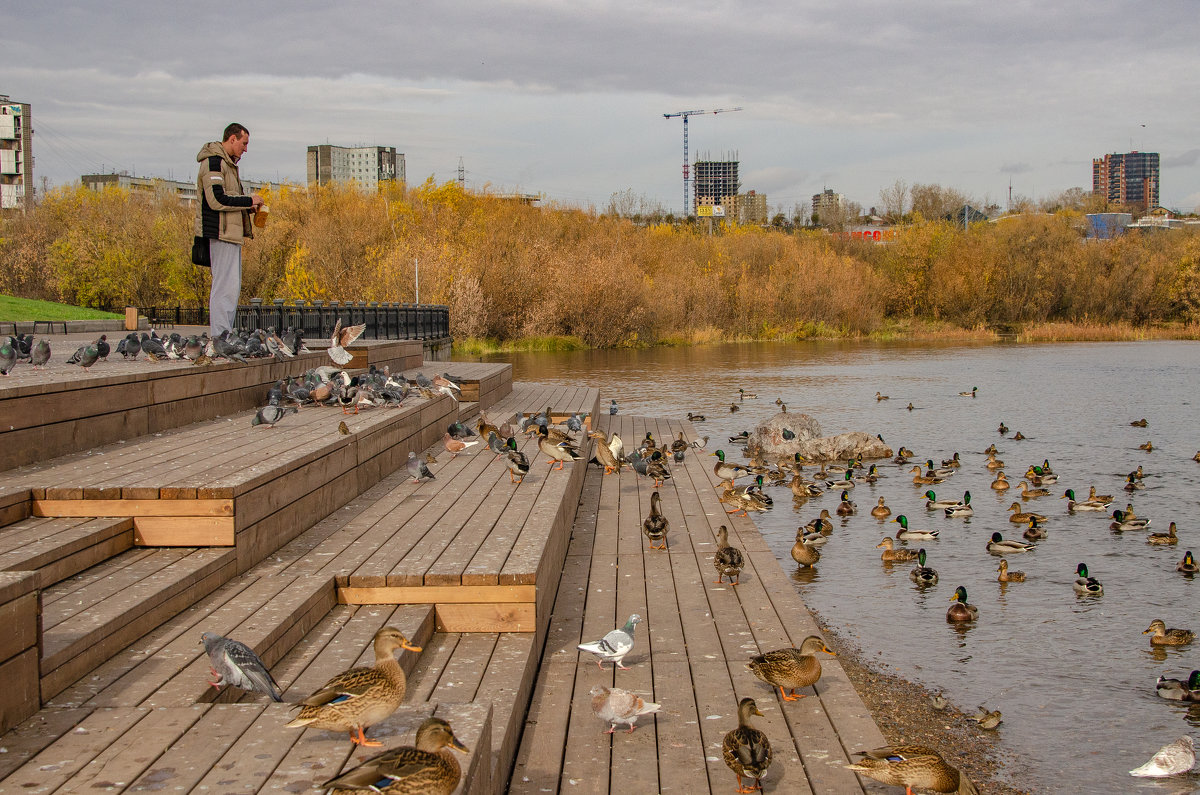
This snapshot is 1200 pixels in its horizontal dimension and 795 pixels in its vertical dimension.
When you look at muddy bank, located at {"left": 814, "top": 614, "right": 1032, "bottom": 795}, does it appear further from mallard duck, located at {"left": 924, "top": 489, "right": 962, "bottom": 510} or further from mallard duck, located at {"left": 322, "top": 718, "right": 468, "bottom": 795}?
mallard duck, located at {"left": 924, "top": 489, "right": 962, "bottom": 510}

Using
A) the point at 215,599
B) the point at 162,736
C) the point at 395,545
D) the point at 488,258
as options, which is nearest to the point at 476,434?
the point at 395,545

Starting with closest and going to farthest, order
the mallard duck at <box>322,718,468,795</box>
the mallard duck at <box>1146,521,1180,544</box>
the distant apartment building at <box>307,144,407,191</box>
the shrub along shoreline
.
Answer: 1. the mallard duck at <box>322,718,468,795</box>
2. the mallard duck at <box>1146,521,1180,544</box>
3. the shrub along shoreline
4. the distant apartment building at <box>307,144,407,191</box>

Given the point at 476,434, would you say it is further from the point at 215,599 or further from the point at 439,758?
the point at 439,758

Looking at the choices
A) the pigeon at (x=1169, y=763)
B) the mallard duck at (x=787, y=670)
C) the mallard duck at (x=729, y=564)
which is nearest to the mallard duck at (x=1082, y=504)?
the mallard duck at (x=729, y=564)

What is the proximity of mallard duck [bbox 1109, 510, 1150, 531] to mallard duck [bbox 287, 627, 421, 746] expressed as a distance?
1224 cm

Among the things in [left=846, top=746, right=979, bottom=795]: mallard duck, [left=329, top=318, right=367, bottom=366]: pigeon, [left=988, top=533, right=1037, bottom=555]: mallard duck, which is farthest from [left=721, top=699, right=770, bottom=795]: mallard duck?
[left=988, top=533, right=1037, bottom=555]: mallard duck

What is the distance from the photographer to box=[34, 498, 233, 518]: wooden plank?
5.42 meters

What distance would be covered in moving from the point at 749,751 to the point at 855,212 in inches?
4344

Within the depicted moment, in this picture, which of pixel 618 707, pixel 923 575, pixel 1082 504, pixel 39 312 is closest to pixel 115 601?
pixel 618 707

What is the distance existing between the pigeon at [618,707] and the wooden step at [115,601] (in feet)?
7.02

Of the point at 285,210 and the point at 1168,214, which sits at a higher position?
the point at 1168,214

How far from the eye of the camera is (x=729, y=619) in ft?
23.1

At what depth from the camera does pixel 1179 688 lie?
7715 millimetres

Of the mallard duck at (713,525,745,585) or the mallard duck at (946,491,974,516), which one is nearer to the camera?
the mallard duck at (713,525,745,585)
